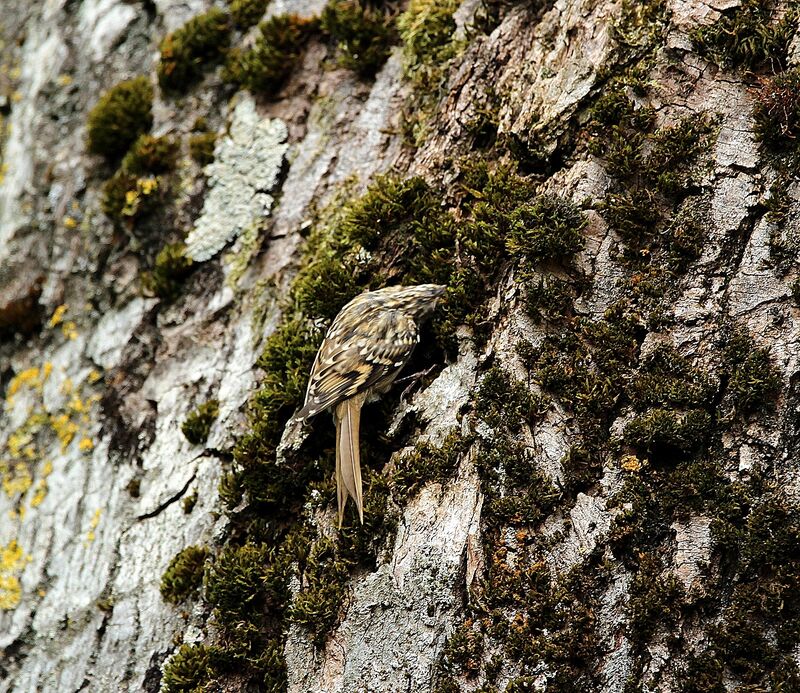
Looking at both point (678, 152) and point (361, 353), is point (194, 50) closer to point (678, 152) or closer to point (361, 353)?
point (361, 353)

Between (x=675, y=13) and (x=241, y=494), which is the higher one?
(x=675, y=13)

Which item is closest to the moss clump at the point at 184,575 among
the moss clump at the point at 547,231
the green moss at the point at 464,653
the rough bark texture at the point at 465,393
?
the rough bark texture at the point at 465,393

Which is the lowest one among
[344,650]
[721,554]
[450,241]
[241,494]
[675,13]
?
[721,554]

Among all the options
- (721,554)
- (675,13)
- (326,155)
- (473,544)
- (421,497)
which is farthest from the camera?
(326,155)

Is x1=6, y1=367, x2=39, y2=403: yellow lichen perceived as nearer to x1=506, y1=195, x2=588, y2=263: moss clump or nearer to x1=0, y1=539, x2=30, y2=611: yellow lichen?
x1=0, y1=539, x2=30, y2=611: yellow lichen

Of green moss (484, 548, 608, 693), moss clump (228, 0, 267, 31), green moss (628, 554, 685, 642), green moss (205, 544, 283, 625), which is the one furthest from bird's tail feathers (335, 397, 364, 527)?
moss clump (228, 0, 267, 31)

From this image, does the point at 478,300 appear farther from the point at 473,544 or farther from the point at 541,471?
the point at 473,544

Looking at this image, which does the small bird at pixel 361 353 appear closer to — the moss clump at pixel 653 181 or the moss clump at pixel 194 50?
the moss clump at pixel 653 181

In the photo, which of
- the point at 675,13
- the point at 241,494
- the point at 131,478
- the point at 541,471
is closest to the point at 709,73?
the point at 675,13
